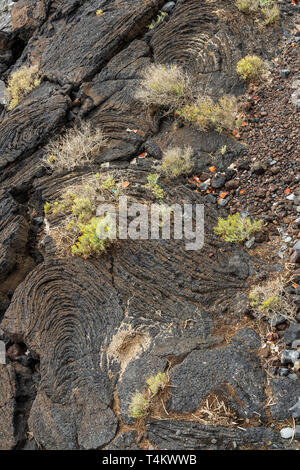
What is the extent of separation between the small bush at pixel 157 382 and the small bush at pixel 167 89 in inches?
154

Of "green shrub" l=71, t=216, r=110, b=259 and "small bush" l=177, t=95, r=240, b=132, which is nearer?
"green shrub" l=71, t=216, r=110, b=259

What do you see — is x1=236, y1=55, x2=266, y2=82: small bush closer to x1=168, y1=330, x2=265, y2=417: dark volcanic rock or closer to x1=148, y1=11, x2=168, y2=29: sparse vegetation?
x1=148, y1=11, x2=168, y2=29: sparse vegetation

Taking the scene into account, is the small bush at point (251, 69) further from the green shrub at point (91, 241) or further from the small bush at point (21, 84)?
the small bush at point (21, 84)

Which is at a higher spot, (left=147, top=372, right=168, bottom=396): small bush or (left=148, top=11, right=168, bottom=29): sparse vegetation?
(left=148, top=11, right=168, bottom=29): sparse vegetation

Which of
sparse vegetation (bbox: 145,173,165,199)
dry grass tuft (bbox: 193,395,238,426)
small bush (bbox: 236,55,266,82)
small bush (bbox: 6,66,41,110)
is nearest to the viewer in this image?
dry grass tuft (bbox: 193,395,238,426)

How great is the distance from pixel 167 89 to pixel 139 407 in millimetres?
4419

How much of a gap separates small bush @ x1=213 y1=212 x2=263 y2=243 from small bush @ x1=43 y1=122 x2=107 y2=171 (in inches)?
90.9

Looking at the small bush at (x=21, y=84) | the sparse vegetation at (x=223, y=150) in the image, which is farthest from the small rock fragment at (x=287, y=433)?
the small bush at (x=21, y=84)

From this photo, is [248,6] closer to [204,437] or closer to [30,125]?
[30,125]

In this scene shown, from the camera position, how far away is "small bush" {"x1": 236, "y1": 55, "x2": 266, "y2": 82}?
256 inches

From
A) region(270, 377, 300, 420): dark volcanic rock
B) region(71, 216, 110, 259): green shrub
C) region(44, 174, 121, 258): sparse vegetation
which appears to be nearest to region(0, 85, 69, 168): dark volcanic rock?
region(44, 174, 121, 258): sparse vegetation

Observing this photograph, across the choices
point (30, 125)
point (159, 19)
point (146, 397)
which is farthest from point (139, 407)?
point (159, 19)

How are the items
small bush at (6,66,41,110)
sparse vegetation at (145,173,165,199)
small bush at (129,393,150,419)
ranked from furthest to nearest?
small bush at (6,66,41,110) < sparse vegetation at (145,173,165,199) < small bush at (129,393,150,419)

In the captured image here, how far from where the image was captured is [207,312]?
4711 mm
